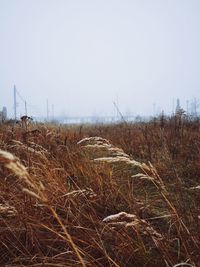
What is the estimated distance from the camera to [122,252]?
179 cm

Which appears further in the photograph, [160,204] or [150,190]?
[150,190]

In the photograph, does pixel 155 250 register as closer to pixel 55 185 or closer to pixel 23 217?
pixel 23 217

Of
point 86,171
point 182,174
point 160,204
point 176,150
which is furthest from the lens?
point 176,150

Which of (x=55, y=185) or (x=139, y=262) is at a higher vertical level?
(x=55, y=185)

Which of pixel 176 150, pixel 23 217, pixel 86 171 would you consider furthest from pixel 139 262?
pixel 176 150

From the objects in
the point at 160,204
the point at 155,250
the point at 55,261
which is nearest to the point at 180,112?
the point at 160,204

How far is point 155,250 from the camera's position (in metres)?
1.99

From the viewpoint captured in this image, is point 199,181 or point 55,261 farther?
point 199,181

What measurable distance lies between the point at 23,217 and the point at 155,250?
0.76 meters

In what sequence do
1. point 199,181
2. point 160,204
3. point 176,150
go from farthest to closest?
point 176,150
point 199,181
point 160,204

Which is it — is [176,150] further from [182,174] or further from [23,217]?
[23,217]

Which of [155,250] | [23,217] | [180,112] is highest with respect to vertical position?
[180,112]

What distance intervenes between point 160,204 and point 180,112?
3.05m

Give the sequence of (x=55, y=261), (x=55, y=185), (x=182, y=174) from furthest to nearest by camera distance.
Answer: (x=182, y=174) < (x=55, y=185) < (x=55, y=261)
